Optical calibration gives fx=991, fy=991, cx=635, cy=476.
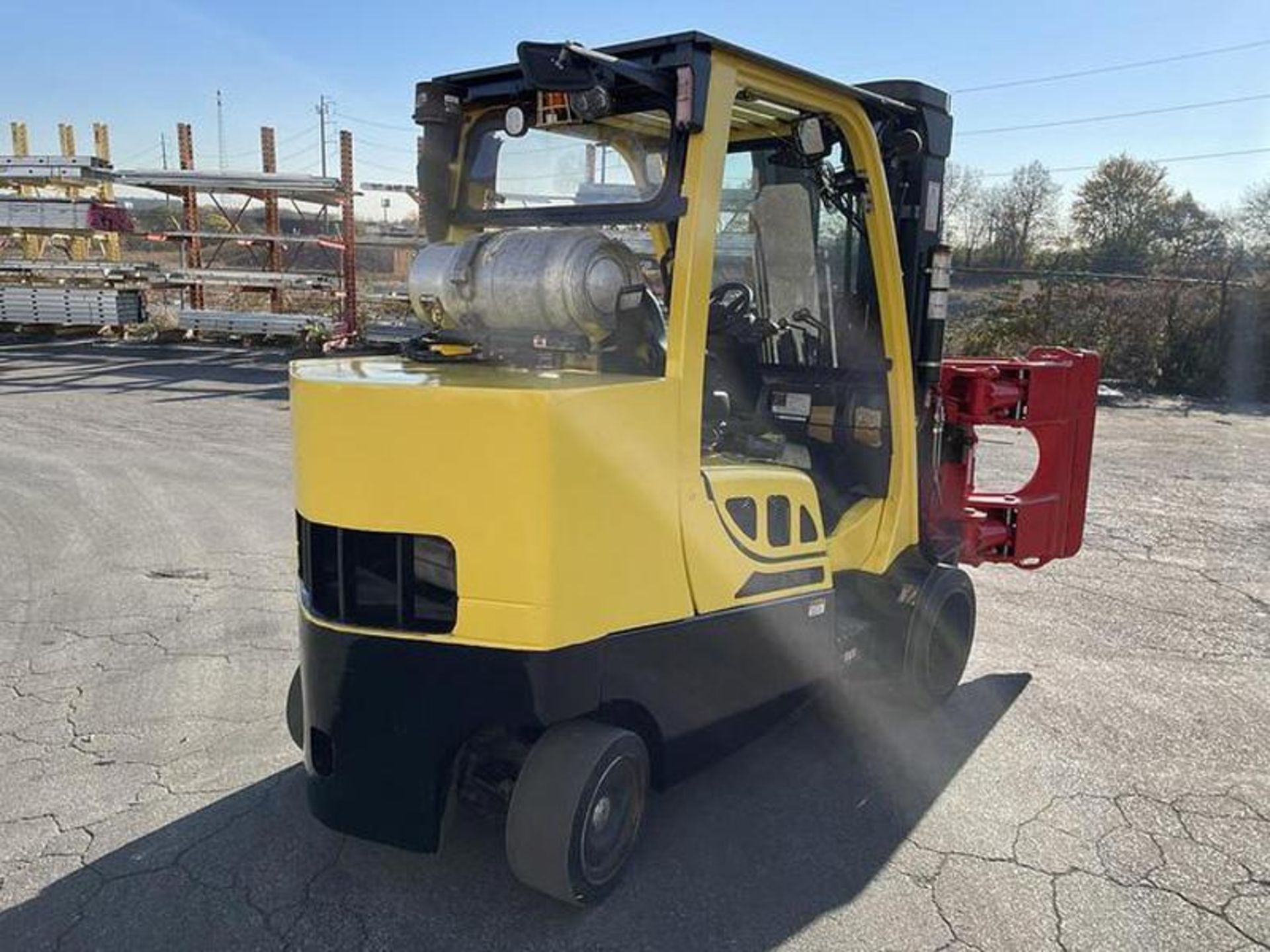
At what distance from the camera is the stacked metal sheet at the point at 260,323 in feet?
66.1

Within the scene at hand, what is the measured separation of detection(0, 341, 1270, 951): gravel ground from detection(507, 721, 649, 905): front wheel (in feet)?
0.51

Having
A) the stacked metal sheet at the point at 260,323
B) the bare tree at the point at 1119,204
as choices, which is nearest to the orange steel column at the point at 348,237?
the stacked metal sheet at the point at 260,323

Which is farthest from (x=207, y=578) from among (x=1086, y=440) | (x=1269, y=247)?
(x=1269, y=247)

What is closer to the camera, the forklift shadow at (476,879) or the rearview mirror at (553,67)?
the rearview mirror at (553,67)

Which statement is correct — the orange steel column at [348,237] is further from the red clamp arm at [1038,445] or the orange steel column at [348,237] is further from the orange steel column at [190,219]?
the red clamp arm at [1038,445]

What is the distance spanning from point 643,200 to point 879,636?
213 centimetres

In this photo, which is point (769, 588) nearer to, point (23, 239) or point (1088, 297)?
point (1088, 297)

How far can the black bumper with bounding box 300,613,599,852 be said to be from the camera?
2764mm

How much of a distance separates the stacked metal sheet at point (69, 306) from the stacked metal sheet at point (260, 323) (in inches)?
60.0

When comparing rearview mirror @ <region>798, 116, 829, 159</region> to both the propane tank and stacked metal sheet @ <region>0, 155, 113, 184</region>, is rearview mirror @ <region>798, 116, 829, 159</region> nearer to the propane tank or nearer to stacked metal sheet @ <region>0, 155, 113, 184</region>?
the propane tank

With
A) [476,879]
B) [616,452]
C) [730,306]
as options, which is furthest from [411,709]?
[730,306]

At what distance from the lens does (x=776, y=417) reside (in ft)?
13.6

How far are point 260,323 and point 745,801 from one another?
1891cm

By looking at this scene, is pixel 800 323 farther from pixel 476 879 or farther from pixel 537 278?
pixel 476 879
